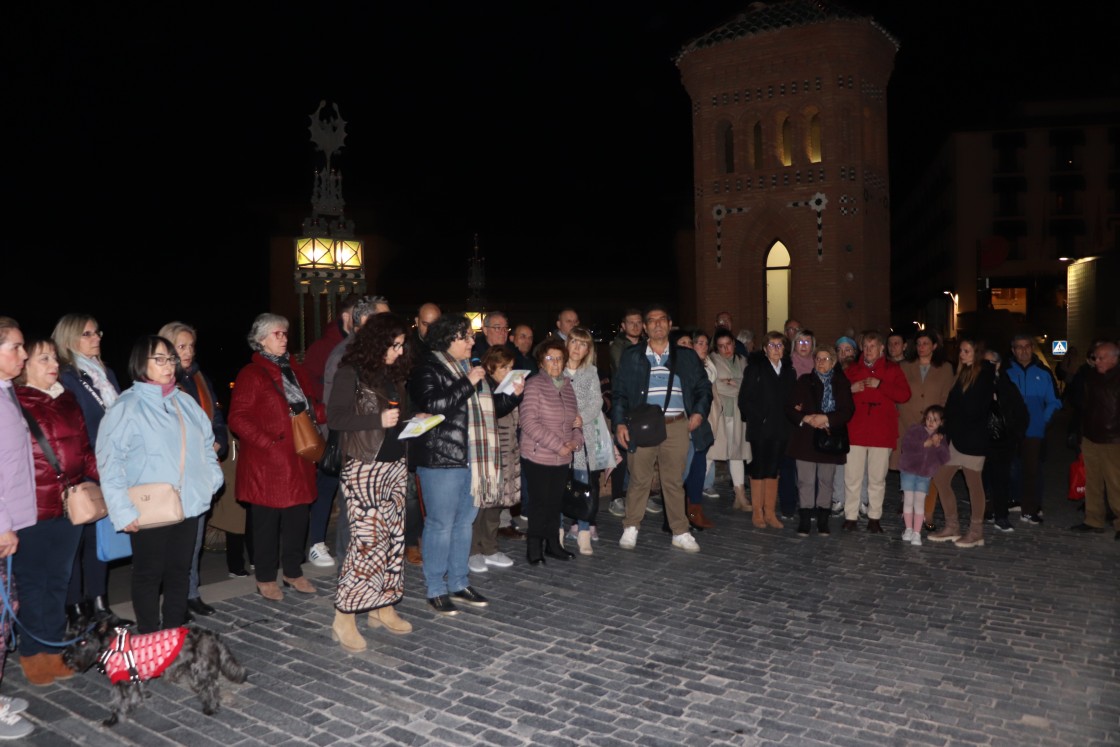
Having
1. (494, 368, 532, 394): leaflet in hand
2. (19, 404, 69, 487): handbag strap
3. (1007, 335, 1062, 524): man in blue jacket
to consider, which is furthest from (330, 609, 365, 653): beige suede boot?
(1007, 335, 1062, 524): man in blue jacket

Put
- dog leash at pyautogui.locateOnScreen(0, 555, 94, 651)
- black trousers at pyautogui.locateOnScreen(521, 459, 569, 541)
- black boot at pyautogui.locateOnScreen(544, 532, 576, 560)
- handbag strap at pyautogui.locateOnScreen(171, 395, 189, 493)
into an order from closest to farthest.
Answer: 1. dog leash at pyautogui.locateOnScreen(0, 555, 94, 651)
2. handbag strap at pyautogui.locateOnScreen(171, 395, 189, 493)
3. black trousers at pyautogui.locateOnScreen(521, 459, 569, 541)
4. black boot at pyautogui.locateOnScreen(544, 532, 576, 560)

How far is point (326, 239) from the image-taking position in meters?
12.9

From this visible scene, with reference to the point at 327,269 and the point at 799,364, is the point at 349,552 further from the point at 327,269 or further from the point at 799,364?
the point at 327,269

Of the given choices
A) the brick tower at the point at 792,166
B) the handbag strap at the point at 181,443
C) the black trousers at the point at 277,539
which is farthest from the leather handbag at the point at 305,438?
the brick tower at the point at 792,166

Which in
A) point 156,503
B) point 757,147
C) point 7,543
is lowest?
point 7,543

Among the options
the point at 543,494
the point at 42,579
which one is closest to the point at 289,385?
the point at 42,579

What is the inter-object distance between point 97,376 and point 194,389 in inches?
26.7

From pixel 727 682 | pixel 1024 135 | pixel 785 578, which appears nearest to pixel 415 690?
pixel 727 682

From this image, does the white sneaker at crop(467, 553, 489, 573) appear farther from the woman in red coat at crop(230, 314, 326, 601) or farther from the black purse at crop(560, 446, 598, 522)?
the woman in red coat at crop(230, 314, 326, 601)

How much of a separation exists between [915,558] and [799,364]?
241 cm

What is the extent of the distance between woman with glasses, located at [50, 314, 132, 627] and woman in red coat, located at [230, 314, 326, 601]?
2.88 feet

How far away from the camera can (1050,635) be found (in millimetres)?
5656

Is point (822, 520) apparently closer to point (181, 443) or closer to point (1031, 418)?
point (1031, 418)

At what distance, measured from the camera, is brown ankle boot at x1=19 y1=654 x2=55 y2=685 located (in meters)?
4.84
